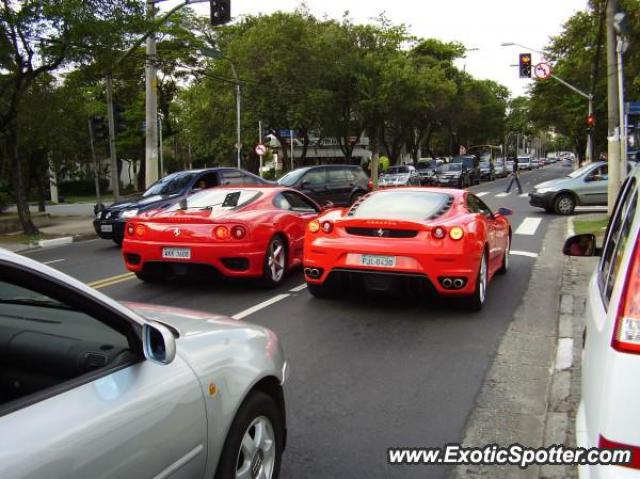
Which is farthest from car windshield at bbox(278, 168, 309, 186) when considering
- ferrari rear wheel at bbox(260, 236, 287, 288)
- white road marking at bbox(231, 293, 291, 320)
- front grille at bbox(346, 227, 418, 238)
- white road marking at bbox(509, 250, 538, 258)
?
front grille at bbox(346, 227, 418, 238)

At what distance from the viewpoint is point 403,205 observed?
7117mm

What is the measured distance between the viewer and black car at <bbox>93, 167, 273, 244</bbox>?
1295cm

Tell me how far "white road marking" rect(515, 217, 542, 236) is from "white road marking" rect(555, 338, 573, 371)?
340 inches

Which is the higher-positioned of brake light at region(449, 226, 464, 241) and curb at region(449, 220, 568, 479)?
brake light at region(449, 226, 464, 241)

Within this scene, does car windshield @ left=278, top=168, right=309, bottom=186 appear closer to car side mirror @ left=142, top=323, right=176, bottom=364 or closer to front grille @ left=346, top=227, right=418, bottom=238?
front grille @ left=346, top=227, right=418, bottom=238

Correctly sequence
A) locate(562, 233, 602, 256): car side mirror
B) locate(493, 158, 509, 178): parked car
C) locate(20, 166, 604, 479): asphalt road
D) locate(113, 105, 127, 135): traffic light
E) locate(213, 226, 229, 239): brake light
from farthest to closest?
locate(493, 158, 509, 178): parked car, locate(113, 105, 127, 135): traffic light, locate(213, 226, 229, 239): brake light, locate(562, 233, 602, 256): car side mirror, locate(20, 166, 604, 479): asphalt road

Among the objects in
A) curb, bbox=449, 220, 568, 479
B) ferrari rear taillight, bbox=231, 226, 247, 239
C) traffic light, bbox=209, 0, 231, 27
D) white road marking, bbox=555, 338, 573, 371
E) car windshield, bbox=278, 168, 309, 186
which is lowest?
curb, bbox=449, 220, 568, 479

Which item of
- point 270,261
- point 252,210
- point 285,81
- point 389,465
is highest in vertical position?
point 285,81

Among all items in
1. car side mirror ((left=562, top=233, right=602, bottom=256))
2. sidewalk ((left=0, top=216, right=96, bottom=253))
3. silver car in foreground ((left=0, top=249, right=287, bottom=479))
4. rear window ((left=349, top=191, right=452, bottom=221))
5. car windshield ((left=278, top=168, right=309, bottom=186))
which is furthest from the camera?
car windshield ((left=278, top=168, right=309, bottom=186))

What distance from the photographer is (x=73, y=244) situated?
49.2 ft

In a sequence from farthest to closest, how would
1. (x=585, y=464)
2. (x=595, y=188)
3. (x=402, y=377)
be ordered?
(x=595, y=188)
(x=402, y=377)
(x=585, y=464)

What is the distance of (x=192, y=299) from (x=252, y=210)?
1.43 metres

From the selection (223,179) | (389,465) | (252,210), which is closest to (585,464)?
(389,465)

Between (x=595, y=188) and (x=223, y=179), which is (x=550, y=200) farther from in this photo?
(x=223, y=179)
